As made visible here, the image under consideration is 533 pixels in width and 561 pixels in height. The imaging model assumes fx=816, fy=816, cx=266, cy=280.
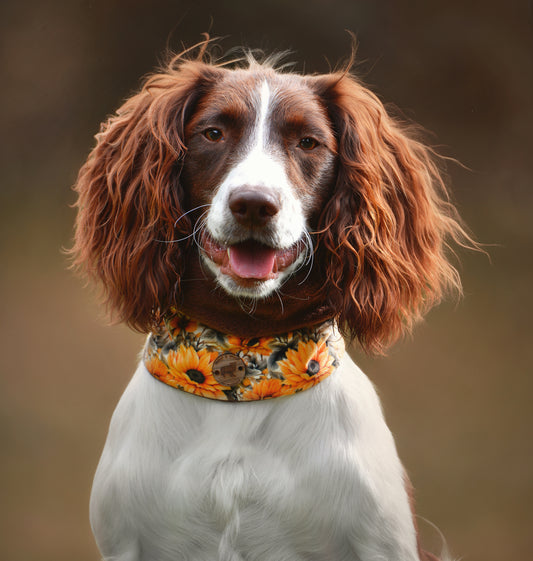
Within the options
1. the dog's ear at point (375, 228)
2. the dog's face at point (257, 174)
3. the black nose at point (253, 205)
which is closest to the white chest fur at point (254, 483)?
the dog's ear at point (375, 228)

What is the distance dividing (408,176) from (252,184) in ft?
1.58

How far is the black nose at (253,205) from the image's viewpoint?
1448 mm

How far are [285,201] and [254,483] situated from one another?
1.84 feet

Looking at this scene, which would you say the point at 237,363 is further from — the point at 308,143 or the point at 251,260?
the point at 308,143

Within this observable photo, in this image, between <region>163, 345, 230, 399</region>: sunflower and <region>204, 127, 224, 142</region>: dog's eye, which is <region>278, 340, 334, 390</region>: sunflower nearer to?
<region>163, 345, 230, 399</region>: sunflower

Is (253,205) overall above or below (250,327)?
above

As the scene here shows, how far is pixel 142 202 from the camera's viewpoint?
1678 mm

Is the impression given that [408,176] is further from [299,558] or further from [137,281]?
[299,558]

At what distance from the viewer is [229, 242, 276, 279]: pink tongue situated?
1542 mm

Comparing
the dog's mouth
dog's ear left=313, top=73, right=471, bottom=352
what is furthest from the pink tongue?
dog's ear left=313, top=73, right=471, bottom=352

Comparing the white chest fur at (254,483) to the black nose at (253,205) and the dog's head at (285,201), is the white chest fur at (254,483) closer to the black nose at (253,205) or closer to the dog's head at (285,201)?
the dog's head at (285,201)

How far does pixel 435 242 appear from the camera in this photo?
1826mm

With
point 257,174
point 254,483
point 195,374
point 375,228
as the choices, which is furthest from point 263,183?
point 254,483

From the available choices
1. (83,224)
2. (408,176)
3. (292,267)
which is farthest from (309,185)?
(83,224)
